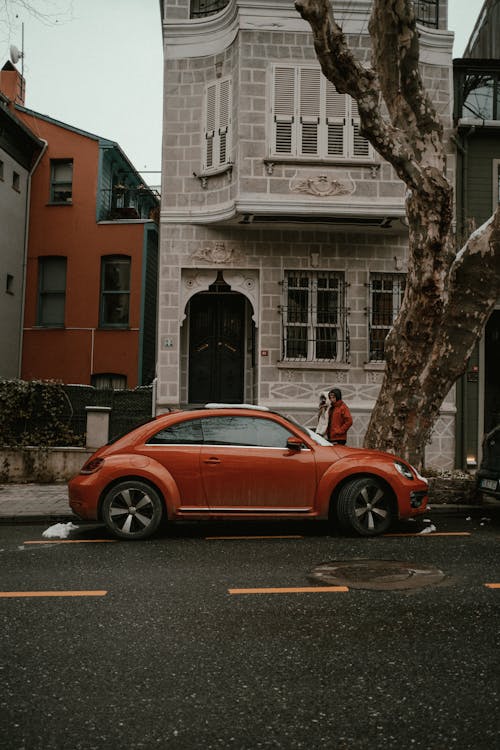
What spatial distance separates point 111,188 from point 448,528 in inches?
729

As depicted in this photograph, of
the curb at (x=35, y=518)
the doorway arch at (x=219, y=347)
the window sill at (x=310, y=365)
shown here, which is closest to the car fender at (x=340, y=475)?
the curb at (x=35, y=518)

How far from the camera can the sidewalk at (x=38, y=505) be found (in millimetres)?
11250

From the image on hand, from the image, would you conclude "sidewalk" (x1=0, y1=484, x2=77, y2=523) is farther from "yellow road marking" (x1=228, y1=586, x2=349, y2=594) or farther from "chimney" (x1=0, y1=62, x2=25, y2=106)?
"chimney" (x1=0, y1=62, x2=25, y2=106)

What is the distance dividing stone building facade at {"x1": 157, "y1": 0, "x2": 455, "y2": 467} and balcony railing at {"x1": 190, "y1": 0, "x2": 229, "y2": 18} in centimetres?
5

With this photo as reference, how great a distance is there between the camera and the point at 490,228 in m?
11.4

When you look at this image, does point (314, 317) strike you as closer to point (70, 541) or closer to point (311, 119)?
point (311, 119)

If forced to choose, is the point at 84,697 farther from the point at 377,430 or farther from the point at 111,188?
the point at 111,188

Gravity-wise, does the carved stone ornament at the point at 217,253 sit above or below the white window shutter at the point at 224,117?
below

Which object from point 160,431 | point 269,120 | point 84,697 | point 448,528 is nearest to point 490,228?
point 448,528

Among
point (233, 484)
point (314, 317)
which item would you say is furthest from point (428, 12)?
point (233, 484)

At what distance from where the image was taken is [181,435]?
9.74 metres

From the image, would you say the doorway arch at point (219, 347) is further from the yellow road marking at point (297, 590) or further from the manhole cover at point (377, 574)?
→ the yellow road marking at point (297, 590)

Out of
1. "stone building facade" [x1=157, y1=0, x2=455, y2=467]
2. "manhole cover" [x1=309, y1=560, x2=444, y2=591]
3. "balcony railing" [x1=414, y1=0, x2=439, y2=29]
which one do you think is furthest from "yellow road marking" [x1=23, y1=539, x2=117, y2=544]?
"balcony railing" [x1=414, y1=0, x2=439, y2=29]

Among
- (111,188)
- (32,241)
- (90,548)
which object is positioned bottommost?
(90,548)
